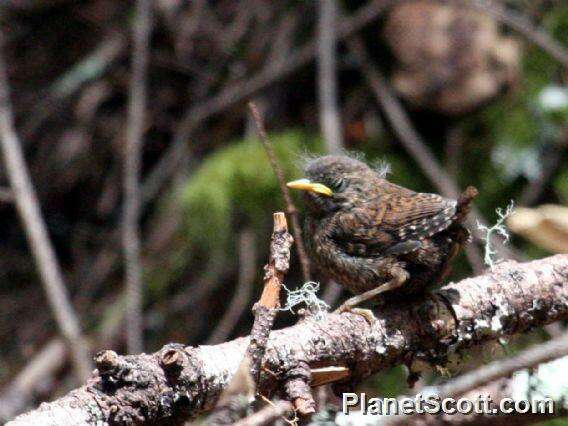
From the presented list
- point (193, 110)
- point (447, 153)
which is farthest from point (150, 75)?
point (447, 153)

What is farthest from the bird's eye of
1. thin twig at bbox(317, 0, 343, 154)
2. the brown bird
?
thin twig at bbox(317, 0, 343, 154)

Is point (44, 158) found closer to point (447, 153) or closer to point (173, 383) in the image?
point (447, 153)

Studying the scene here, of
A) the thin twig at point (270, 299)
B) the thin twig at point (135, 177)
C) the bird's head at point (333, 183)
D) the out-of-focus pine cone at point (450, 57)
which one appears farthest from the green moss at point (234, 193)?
the thin twig at point (270, 299)

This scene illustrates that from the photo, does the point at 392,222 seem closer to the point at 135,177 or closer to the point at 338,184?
the point at 338,184

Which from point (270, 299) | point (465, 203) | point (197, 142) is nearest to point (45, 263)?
A: point (197, 142)

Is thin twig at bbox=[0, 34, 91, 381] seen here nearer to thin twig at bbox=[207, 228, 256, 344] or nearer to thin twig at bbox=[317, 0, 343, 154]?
thin twig at bbox=[207, 228, 256, 344]

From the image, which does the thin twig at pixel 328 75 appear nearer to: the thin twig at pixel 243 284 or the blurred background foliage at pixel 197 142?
the blurred background foliage at pixel 197 142

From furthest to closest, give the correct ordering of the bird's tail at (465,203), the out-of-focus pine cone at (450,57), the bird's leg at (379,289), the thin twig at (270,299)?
the out-of-focus pine cone at (450,57)
the bird's leg at (379,289)
the bird's tail at (465,203)
the thin twig at (270,299)
